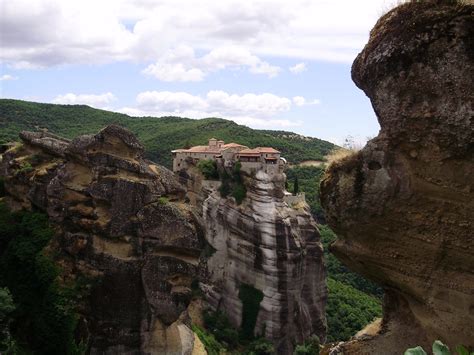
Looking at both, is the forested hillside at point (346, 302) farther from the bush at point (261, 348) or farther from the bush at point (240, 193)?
the bush at point (261, 348)

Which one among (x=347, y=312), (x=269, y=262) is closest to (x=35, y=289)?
(x=269, y=262)

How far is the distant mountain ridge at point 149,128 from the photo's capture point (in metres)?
89.5

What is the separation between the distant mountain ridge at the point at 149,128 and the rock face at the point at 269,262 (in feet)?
124

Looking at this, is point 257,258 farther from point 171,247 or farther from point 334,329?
point 171,247

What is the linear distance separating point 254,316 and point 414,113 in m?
37.6

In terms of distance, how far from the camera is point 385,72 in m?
6.91

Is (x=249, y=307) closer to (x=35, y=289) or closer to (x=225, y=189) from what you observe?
(x=225, y=189)

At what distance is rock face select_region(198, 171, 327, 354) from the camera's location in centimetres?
4097

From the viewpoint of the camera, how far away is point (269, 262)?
40.9 meters

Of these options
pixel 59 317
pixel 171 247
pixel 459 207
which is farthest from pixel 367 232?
pixel 59 317

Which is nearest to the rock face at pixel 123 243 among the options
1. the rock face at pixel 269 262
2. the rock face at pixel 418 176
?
the rock face at pixel 418 176

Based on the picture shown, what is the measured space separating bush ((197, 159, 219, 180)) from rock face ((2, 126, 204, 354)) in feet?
83.2

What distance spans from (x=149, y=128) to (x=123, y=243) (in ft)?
322

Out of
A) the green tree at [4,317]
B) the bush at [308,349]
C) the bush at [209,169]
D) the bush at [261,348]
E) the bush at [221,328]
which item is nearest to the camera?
the green tree at [4,317]
